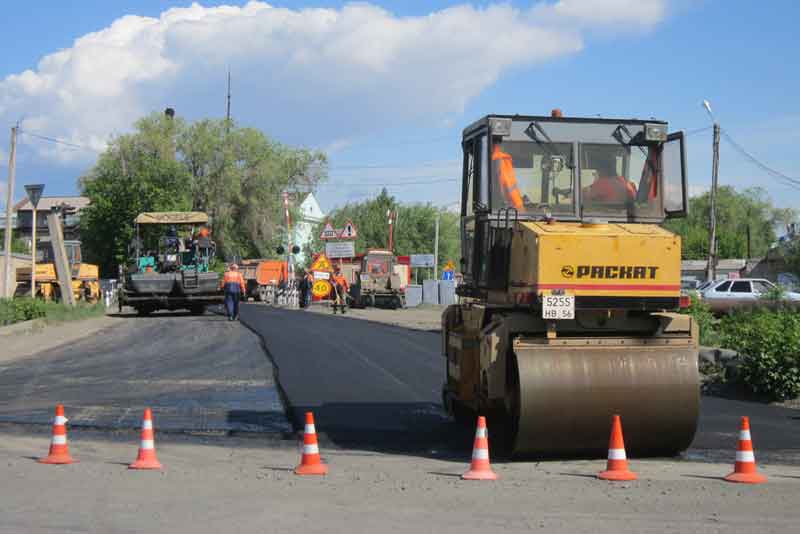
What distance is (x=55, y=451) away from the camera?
8.73 m

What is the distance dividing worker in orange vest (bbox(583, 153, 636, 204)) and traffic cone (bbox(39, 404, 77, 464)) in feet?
16.3

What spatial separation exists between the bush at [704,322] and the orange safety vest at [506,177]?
9.60m

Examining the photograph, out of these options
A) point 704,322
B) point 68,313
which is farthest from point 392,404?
point 68,313

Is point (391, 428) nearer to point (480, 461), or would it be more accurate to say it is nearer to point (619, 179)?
point (480, 461)

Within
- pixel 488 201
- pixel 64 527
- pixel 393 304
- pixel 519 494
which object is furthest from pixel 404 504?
pixel 393 304

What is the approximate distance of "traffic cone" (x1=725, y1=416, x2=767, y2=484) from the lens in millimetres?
7883

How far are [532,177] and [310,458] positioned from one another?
3238 mm

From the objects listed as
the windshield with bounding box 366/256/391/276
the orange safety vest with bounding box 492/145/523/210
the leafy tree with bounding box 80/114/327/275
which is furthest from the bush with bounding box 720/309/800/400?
the leafy tree with bounding box 80/114/327/275

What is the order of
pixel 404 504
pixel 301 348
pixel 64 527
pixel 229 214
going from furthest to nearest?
pixel 229 214, pixel 301 348, pixel 404 504, pixel 64 527

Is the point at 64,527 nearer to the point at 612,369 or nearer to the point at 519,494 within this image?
the point at 519,494

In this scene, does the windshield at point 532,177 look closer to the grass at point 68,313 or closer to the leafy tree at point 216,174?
the grass at point 68,313

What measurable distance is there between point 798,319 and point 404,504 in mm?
9269

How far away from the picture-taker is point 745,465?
795 centimetres

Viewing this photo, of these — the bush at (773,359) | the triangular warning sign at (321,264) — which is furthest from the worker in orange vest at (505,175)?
the triangular warning sign at (321,264)
